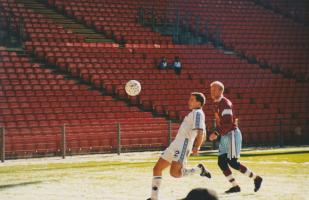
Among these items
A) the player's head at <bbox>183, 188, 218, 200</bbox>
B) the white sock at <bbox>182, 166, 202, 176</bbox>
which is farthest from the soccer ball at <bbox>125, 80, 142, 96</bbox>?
the player's head at <bbox>183, 188, 218, 200</bbox>

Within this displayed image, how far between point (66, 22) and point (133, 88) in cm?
745

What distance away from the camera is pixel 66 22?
34844mm

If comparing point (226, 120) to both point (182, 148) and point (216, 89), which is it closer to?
point (216, 89)

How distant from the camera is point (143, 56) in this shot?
33219mm

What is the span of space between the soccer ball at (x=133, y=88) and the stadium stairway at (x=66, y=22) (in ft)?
17.8

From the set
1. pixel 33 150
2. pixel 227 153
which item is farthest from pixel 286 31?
pixel 227 153

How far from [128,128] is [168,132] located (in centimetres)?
176

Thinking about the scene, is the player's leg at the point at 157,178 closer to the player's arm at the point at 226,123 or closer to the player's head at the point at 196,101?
the player's head at the point at 196,101

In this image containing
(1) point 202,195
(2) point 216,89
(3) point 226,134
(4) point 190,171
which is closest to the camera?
(1) point 202,195

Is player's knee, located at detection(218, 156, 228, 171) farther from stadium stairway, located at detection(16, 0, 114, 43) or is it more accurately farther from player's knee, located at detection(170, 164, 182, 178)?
stadium stairway, located at detection(16, 0, 114, 43)

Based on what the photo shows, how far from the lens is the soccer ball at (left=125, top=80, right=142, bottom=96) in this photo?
95.4 feet

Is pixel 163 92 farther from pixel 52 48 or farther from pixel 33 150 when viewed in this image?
pixel 33 150

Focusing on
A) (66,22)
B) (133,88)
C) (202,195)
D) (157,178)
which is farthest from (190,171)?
(66,22)

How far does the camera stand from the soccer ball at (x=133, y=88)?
29078mm
